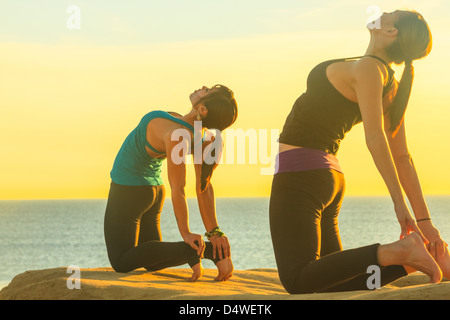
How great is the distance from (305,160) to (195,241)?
1668 millimetres

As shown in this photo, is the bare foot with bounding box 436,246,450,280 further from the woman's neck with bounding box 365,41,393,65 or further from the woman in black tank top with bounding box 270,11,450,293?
the woman's neck with bounding box 365,41,393,65

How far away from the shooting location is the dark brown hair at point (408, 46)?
12.6ft

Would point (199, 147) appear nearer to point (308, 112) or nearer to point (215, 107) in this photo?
point (215, 107)

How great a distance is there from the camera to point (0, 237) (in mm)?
71250

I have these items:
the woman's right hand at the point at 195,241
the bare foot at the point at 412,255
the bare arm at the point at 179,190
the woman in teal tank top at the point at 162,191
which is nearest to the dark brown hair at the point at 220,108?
the woman in teal tank top at the point at 162,191

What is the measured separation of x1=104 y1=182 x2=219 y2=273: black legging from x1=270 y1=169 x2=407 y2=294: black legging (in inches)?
72.9

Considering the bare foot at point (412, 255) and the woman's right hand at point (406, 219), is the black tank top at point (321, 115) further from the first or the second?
the bare foot at point (412, 255)

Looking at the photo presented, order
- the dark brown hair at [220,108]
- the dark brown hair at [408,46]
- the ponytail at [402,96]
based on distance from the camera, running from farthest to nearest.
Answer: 1. the dark brown hair at [220,108]
2. the ponytail at [402,96]
3. the dark brown hair at [408,46]

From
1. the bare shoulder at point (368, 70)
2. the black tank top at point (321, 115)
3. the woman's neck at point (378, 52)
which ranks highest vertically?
the woman's neck at point (378, 52)

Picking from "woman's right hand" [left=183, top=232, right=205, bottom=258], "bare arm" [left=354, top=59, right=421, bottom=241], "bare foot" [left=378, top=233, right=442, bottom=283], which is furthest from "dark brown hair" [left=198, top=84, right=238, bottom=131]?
A: "bare foot" [left=378, top=233, right=442, bottom=283]

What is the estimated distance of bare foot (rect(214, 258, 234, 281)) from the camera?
559cm

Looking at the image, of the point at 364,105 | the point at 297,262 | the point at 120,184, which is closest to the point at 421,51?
the point at 364,105

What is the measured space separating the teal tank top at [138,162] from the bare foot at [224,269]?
1.01 metres

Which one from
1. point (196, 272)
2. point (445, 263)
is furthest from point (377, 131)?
point (196, 272)
